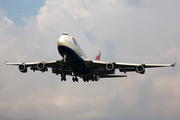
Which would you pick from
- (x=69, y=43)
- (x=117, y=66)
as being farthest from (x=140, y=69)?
(x=69, y=43)

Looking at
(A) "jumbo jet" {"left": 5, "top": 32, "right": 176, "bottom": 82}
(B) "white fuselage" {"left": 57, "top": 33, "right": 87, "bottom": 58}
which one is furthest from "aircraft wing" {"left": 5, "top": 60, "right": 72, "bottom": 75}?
(B) "white fuselage" {"left": 57, "top": 33, "right": 87, "bottom": 58}

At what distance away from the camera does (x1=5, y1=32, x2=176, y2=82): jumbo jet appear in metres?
43.7

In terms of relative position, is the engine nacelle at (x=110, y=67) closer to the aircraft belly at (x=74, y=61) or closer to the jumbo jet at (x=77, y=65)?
the jumbo jet at (x=77, y=65)

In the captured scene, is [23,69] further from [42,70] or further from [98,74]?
[98,74]

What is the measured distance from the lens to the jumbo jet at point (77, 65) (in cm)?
4369

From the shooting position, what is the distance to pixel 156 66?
155ft

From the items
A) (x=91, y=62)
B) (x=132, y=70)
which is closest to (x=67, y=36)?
(x=91, y=62)

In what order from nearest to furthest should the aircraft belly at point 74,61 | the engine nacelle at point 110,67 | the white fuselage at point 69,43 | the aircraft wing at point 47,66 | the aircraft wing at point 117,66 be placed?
the white fuselage at point 69,43
the aircraft belly at point 74,61
the aircraft wing at point 117,66
the engine nacelle at point 110,67
the aircraft wing at point 47,66

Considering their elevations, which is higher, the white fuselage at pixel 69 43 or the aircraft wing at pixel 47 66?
the white fuselage at pixel 69 43

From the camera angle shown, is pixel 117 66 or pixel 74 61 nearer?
pixel 74 61

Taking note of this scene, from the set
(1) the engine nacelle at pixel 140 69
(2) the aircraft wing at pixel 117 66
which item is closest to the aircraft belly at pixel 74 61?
(2) the aircraft wing at pixel 117 66

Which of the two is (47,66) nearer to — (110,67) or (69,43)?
(69,43)

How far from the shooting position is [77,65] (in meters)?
47.5

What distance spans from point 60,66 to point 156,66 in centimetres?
1847
